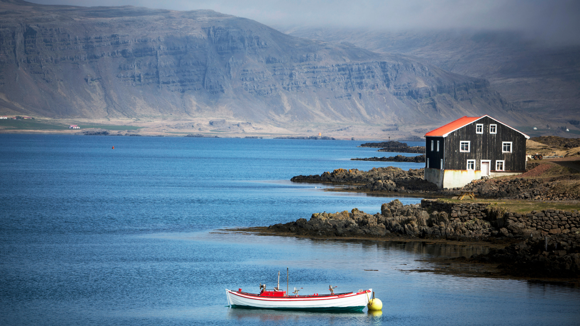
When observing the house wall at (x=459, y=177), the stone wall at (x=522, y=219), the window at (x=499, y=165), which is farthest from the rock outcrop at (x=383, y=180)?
the stone wall at (x=522, y=219)

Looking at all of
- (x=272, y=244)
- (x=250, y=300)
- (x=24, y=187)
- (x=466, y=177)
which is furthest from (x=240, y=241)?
(x=24, y=187)

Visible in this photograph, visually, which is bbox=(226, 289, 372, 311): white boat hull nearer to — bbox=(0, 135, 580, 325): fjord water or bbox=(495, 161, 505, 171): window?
bbox=(0, 135, 580, 325): fjord water

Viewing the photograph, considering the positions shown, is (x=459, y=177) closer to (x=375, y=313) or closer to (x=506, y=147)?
(x=506, y=147)

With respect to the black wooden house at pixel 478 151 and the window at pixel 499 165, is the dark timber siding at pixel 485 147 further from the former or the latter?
the window at pixel 499 165

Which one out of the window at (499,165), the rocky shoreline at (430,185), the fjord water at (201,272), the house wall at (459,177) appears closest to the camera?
the fjord water at (201,272)

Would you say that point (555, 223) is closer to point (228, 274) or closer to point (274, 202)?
point (228, 274)

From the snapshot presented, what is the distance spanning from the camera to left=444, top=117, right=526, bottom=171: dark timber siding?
6112 centimetres

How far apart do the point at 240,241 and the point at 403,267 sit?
1171 cm

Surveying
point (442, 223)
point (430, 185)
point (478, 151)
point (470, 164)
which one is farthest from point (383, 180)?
point (442, 223)

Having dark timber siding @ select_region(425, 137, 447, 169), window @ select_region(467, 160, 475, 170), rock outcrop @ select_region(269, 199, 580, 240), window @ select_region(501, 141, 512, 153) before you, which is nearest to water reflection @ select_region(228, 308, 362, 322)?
rock outcrop @ select_region(269, 199, 580, 240)

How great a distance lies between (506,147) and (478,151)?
2703mm

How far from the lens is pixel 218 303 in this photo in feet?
88.1

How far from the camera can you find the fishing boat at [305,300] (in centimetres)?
2533

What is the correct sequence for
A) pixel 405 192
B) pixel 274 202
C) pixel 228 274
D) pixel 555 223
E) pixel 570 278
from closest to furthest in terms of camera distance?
pixel 570 278 → pixel 228 274 → pixel 555 223 → pixel 274 202 → pixel 405 192
